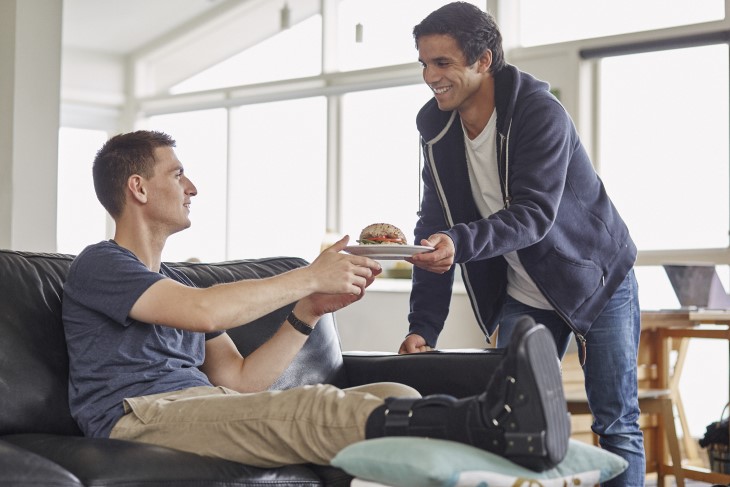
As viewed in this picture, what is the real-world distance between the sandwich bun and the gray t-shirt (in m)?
0.49

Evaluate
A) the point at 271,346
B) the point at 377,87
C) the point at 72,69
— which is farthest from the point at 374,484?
the point at 72,69

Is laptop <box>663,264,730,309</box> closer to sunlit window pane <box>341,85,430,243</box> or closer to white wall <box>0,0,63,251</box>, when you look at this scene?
sunlit window pane <box>341,85,430,243</box>

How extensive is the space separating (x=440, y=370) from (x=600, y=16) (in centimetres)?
407

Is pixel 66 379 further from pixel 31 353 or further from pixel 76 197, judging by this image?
pixel 76 197

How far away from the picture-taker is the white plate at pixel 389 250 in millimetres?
2250

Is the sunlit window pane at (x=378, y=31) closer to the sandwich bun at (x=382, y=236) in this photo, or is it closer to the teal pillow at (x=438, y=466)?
the sandwich bun at (x=382, y=236)

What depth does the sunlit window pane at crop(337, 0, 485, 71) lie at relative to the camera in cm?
709

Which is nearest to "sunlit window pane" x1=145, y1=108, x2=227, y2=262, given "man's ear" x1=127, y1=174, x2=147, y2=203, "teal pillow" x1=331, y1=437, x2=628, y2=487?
"man's ear" x1=127, y1=174, x2=147, y2=203

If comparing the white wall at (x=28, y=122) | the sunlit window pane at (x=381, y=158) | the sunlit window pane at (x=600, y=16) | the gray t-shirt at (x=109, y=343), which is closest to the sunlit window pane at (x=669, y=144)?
the sunlit window pane at (x=600, y=16)

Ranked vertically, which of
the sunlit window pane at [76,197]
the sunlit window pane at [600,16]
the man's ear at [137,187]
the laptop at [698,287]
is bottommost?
the laptop at [698,287]

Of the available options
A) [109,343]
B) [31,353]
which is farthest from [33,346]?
[109,343]

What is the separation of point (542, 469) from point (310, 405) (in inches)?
18.0

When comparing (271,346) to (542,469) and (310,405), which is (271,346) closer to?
(310,405)

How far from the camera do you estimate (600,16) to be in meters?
6.09
